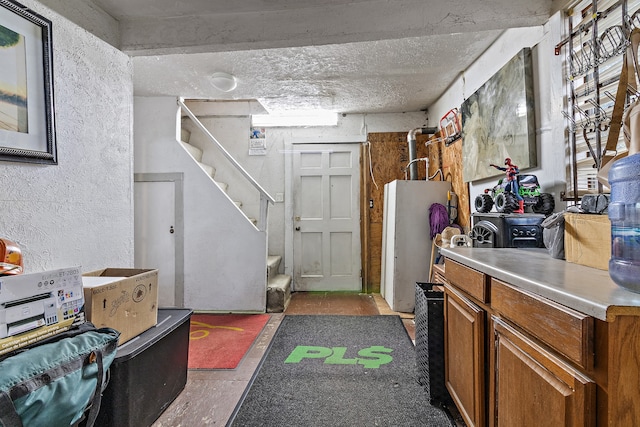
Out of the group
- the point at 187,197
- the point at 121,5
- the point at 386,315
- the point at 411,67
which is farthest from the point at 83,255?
the point at 411,67

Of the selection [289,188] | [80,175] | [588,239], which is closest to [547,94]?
[588,239]

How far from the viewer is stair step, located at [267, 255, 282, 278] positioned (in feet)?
12.1

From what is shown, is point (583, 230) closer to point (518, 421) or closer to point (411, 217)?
point (518, 421)

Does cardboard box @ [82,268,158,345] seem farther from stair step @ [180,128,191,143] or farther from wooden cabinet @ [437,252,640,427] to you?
stair step @ [180,128,191,143]

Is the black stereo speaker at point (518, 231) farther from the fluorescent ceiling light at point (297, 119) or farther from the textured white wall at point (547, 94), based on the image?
the fluorescent ceiling light at point (297, 119)

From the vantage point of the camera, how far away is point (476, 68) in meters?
2.66

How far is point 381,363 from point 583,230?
1554 mm

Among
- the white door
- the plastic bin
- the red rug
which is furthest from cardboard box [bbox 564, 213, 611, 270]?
the white door

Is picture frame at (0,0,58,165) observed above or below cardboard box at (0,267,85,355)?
above

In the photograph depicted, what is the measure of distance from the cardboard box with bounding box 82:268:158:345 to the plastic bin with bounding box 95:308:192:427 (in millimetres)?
75

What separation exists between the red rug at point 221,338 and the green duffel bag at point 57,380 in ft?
3.71

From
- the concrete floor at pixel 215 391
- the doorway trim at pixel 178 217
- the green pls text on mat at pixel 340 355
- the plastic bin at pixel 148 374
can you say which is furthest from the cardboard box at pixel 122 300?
the doorway trim at pixel 178 217

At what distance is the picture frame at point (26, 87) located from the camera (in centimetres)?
131

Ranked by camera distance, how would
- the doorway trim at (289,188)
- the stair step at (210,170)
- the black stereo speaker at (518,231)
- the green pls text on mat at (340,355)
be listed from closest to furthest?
the black stereo speaker at (518,231), the green pls text on mat at (340,355), the stair step at (210,170), the doorway trim at (289,188)
